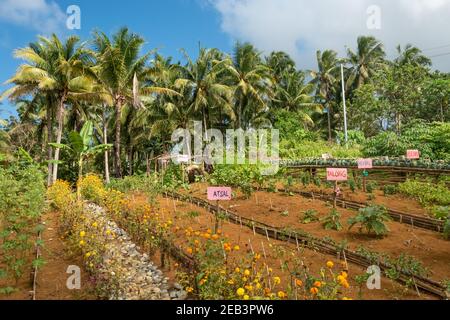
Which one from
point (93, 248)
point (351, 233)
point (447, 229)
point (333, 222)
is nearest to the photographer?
point (93, 248)

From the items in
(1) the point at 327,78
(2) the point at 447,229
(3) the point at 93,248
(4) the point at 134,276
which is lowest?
(4) the point at 134,276

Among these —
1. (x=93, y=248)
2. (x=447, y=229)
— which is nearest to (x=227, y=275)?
(x=93, y=248)

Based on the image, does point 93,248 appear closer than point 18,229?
Yes

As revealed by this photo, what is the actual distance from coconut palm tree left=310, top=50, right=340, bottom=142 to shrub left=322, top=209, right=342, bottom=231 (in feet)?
98.4

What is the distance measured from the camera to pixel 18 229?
7.97 metres

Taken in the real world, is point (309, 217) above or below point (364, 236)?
above

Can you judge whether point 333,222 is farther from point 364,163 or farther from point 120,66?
point 120,66

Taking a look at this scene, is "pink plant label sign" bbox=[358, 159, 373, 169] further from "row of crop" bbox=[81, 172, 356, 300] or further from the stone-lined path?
the stone-lined path

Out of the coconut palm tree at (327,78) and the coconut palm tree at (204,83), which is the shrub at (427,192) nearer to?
the coconut palm tree at (204,83)

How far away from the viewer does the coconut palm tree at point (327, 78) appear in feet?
122

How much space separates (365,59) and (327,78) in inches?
154

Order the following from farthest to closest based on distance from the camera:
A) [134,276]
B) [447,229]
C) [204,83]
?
[204,83], [447,229], [134,276]

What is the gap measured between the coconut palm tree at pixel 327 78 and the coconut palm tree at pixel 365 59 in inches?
62.4

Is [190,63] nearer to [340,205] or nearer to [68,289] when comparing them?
[340,205]
